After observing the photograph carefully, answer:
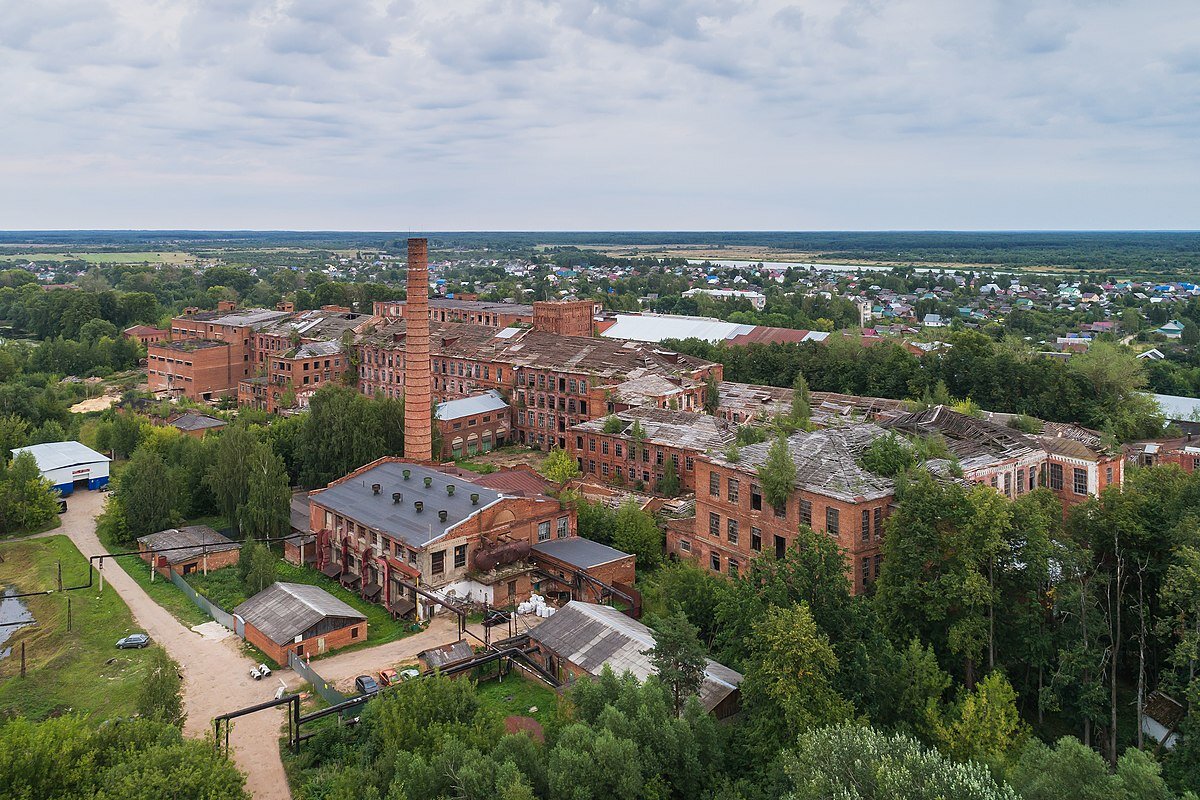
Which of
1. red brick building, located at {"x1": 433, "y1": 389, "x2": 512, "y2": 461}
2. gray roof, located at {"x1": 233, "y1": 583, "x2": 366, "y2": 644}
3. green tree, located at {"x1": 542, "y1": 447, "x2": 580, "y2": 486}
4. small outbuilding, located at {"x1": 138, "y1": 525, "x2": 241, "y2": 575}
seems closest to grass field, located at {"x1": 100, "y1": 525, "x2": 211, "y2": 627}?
small outbuilding, located at {"x1": 138, "y1": 525, "x2": 241, "y2": 575}

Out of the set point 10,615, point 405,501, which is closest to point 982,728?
point 405,501

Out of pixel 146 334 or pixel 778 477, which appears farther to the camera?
pixel 146 334

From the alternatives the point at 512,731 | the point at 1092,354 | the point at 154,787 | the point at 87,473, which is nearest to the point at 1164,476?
the point at 512,731

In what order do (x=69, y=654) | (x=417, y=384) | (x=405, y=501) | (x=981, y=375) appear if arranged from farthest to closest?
1. (x=981, y=375)
2. (x=417, y=384)
3. (x=405, y=501)
4. (x=69, y=654)

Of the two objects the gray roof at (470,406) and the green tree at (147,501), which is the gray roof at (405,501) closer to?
the green tree at (147,501)

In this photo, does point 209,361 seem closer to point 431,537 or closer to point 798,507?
point 431,537

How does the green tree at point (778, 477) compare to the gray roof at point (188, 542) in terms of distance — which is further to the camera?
the gray roof at point (188, 542)

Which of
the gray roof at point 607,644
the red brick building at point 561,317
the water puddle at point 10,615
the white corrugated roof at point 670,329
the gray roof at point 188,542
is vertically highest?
the red brick building at point 561,317

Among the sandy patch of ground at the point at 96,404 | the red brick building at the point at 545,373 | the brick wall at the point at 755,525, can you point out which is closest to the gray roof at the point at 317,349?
→ the red brick building at the point at 545,373
